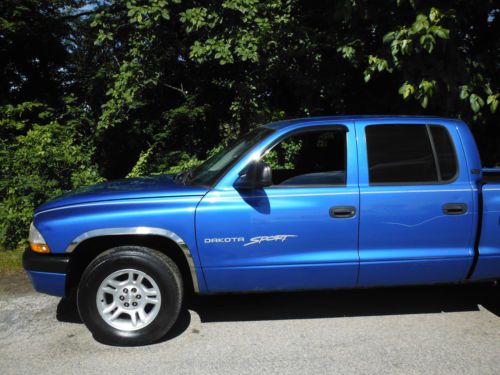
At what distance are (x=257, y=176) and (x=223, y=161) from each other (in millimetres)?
694

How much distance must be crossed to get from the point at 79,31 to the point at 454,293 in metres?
9.48

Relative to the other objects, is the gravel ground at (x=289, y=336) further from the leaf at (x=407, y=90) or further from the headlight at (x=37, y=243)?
the leaf at (x=407, y=90)

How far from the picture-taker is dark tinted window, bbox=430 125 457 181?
399 cm

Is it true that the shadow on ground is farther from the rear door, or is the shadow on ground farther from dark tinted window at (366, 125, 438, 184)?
dark tinted window at (366, 125, 438, 184)

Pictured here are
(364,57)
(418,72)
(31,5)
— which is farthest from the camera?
(31,5)

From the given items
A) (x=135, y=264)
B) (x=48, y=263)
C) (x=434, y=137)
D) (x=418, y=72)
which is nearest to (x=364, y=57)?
(x=418, y=72)

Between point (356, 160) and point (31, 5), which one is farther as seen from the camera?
point (31, 5)

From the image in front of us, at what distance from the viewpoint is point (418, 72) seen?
17.9ft

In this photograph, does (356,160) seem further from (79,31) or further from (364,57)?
(79,31)

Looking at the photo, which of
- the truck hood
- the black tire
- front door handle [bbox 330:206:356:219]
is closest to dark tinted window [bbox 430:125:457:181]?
front door handle [bbox 330:206:356:219]

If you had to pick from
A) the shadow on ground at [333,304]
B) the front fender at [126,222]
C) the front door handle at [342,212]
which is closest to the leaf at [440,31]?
the front door handle at [342,212]

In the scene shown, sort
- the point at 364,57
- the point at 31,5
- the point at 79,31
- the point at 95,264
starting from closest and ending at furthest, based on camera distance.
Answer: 1. the point at 95,264
2. the point at 364,57
3. the point at 31,5
4. the point at 79,31

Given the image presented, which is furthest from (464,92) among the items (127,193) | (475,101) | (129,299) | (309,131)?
(129,299)

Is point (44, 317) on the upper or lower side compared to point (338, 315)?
upper
